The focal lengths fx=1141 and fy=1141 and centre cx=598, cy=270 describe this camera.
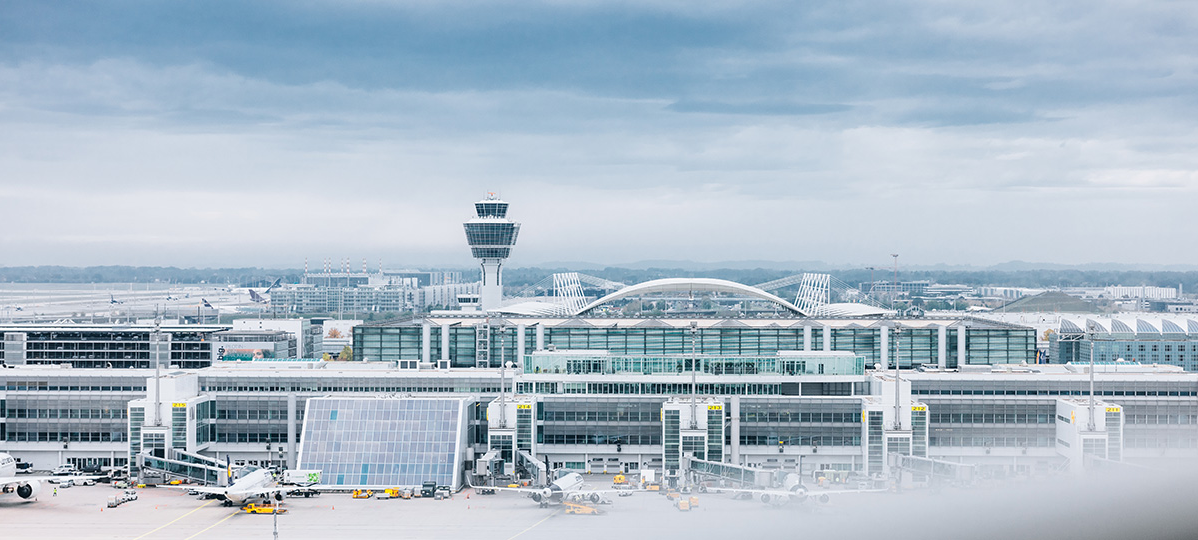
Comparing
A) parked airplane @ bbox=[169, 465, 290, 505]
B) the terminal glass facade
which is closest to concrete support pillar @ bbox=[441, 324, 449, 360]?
the terminal glass facade

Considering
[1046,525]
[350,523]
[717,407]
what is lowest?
[350,523]

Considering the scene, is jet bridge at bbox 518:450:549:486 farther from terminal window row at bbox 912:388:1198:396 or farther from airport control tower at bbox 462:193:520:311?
airport control tower at bbox 462:193:520:311

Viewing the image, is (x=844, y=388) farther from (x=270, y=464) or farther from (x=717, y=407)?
(x=270, y=464)

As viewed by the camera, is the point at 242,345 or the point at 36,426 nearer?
the point at 36,426

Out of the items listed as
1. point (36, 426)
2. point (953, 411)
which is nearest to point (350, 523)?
point (36, 426)

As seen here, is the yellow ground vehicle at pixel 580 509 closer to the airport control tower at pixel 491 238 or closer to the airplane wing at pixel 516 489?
the airplane wing at pixel 516 489

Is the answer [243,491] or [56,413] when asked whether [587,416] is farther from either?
[56,413]
